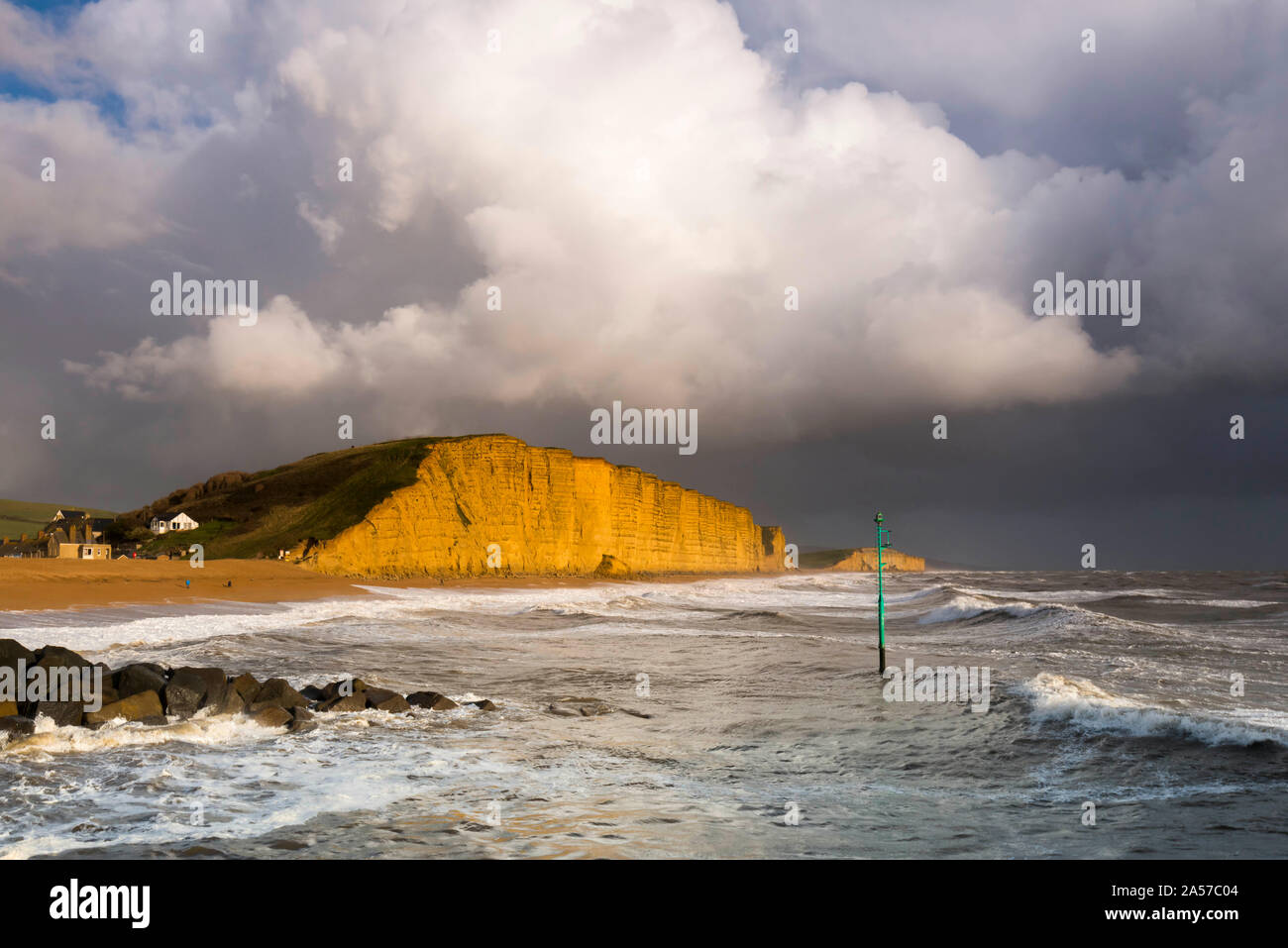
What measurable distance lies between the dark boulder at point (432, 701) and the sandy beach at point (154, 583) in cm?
2505

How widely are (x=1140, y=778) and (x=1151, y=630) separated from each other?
22483mm

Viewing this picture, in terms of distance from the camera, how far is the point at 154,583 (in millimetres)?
41031

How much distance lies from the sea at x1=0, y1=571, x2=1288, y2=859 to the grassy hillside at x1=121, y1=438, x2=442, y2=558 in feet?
161

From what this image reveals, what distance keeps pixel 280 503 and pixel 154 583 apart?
4336 cm

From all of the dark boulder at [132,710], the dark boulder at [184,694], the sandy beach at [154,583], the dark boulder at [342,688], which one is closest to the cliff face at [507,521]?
the sandy beach at [154,583]

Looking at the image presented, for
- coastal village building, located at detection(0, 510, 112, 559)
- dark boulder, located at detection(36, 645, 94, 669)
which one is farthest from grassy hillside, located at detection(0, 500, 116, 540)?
dark boulder, located at detection(36, 645, 94, 669)

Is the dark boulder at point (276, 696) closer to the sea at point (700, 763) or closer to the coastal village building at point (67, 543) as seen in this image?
the sea at point (700, 763)

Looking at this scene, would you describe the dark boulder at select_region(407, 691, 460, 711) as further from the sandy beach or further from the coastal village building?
the coastal village building

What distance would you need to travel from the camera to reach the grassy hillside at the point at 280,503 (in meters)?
69.8

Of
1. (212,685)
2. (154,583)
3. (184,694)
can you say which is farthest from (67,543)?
(184,694)
